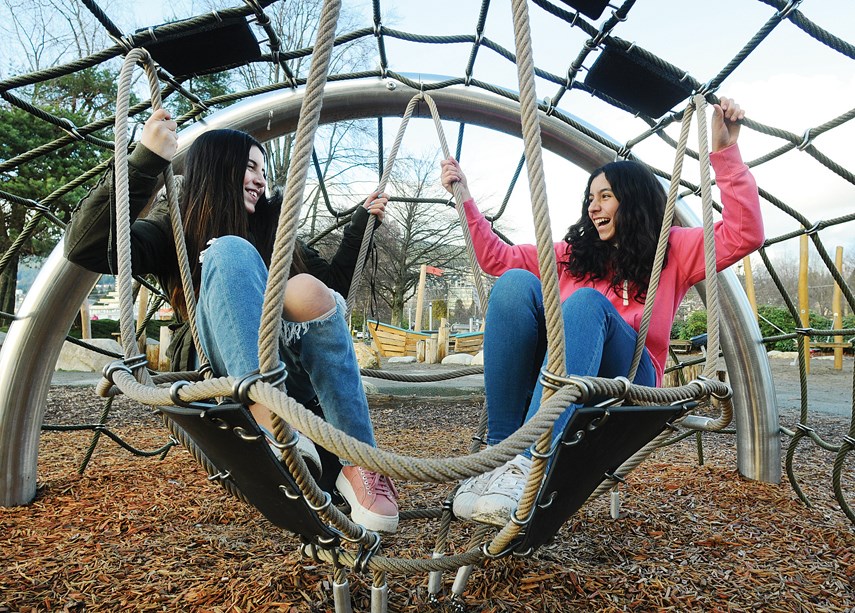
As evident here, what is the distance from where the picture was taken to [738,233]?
1.27 meters

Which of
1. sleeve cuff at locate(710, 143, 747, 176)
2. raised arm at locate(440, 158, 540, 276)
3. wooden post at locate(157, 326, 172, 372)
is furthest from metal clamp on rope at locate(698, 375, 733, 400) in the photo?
wooden post at locate(157, 326, 172, 372)

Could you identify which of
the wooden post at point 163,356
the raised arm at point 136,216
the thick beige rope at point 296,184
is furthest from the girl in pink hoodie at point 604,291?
the wooden post at point 163,356

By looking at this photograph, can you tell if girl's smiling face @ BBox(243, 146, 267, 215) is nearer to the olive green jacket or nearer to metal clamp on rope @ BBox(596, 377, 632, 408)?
the olive green jacket

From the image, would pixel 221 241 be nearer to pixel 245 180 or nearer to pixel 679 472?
pixel 245 180

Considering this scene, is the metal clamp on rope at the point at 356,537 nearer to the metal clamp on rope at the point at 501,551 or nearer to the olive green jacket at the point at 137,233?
the metal clamp on rope at the point at 501,551

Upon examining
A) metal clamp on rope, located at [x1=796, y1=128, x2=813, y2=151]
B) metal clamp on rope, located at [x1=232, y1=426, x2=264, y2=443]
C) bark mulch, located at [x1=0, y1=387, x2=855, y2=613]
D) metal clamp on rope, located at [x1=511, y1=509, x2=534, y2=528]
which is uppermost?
metal clamp on rope, located at [x1=796, y1=128, x2=813, y2=151]

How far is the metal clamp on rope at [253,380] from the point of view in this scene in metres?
0.67

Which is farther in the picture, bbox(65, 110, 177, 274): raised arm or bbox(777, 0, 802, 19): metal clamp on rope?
bbox(777, 0, 802, 19): metal clamp on rope

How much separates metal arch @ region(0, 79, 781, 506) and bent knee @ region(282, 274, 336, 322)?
43.3 inches

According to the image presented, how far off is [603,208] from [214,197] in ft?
3.16

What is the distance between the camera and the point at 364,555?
0.90 meters

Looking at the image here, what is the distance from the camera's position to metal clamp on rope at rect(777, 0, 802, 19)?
1.40 meters

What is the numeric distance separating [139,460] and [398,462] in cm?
209

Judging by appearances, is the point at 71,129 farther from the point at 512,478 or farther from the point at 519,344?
the point at 512,478
